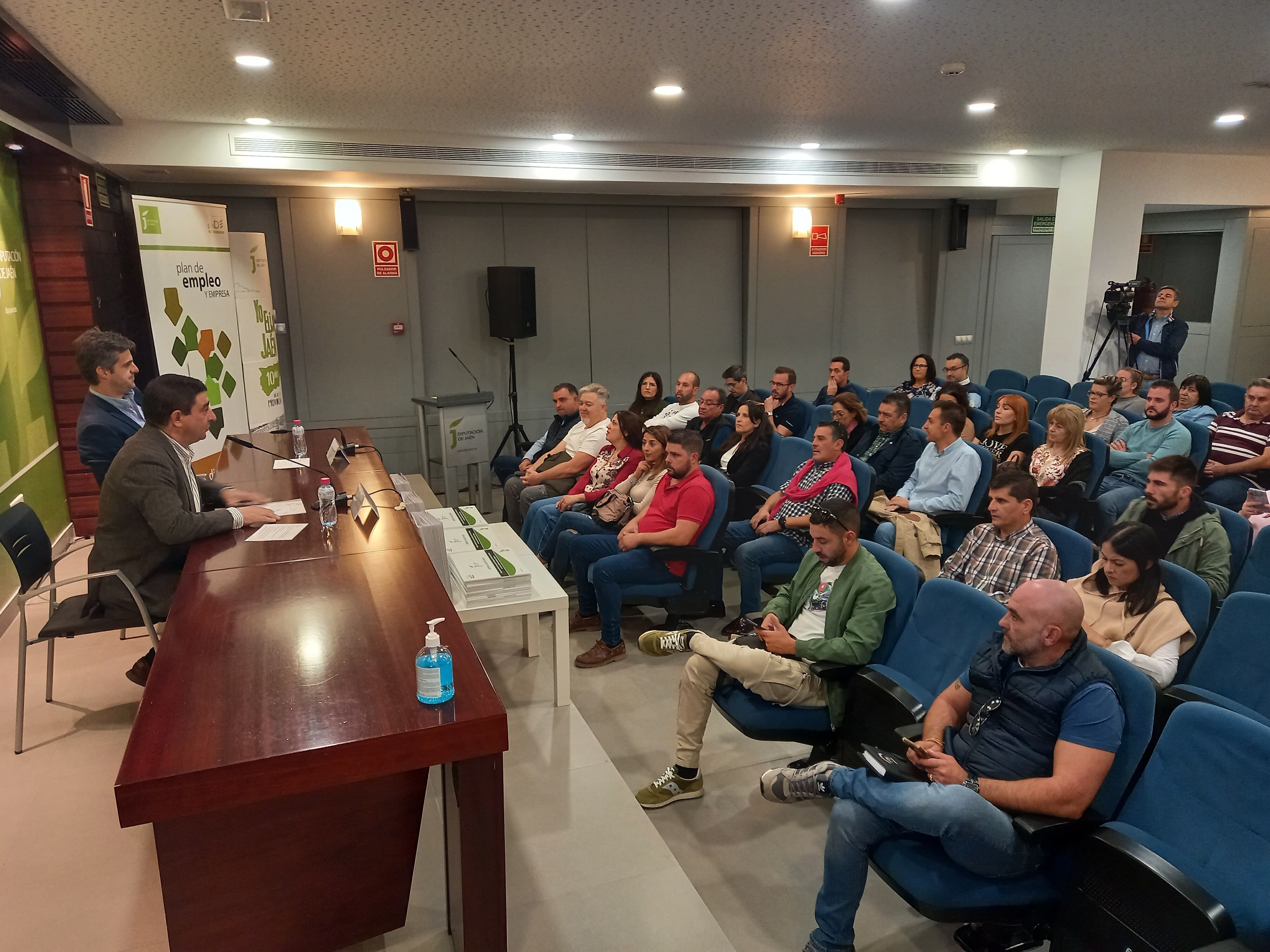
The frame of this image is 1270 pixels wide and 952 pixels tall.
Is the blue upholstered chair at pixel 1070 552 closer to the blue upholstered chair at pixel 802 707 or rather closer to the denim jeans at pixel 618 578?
the blue upholstered chair at pixel 802 707

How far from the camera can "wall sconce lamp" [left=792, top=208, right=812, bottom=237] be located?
8477mm

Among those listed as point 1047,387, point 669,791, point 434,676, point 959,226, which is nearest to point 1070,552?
point 669,791

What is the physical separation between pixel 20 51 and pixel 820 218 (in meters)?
6.83

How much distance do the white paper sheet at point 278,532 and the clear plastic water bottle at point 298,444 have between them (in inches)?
57.7

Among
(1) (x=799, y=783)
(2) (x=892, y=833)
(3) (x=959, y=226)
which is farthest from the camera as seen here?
(3) (x=959, y=226)

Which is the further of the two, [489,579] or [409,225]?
[409,225]

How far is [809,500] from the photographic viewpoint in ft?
13.4

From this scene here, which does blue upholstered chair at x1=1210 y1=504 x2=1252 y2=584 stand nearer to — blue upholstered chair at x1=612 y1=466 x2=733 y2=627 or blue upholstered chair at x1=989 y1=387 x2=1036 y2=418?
blue upholstered chair at x1=989 y1=387 x2=1036 y2=418

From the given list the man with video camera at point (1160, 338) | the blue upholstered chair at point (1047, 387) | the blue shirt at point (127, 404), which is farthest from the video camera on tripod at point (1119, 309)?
the blue shirt at point (127, 404)

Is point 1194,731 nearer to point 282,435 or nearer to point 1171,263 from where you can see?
point 282,435

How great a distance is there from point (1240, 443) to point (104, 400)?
19.0ft

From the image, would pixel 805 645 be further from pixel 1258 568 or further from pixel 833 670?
pixel 1258 568

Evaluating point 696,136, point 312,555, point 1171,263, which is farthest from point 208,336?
point 1171,263

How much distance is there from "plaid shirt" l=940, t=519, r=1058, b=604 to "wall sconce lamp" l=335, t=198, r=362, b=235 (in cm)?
598
